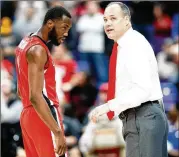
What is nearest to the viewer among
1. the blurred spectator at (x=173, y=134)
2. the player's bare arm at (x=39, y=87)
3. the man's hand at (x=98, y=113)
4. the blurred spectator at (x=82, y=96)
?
→ the man's hand at (x=98, y=113)

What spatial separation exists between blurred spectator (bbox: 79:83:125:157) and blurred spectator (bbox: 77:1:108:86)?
2.76 meters

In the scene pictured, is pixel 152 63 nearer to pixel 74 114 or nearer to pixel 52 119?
pixel 52 119

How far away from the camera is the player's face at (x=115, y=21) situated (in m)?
5.64

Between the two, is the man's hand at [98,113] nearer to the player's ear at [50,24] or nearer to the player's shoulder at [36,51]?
the player's shoulder at [36,51]

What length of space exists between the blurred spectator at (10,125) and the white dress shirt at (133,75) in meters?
3.56

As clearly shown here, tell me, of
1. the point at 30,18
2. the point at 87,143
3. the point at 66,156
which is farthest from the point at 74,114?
the point at 66,156

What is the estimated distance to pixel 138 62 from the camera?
5430 mm

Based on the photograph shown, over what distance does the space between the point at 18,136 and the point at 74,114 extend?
126 centimetres

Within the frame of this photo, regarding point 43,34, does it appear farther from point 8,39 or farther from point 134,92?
point 8,39

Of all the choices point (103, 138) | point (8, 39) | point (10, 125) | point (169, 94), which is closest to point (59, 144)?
point (103, 138)

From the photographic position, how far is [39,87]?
5.55m

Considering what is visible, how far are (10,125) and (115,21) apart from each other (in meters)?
3.80

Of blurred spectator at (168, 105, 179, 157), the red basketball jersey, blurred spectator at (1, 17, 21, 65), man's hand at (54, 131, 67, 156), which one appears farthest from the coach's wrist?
blurred spectator at (1, 17, 21, 65)

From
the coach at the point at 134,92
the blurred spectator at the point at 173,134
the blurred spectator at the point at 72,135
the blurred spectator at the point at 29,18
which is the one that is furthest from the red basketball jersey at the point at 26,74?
the blurred spectator at the point at 29,18
